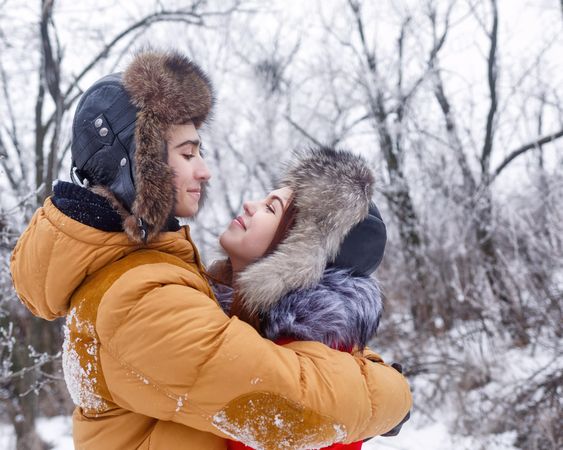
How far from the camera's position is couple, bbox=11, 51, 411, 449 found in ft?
3.99

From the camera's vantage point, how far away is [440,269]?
8273mm

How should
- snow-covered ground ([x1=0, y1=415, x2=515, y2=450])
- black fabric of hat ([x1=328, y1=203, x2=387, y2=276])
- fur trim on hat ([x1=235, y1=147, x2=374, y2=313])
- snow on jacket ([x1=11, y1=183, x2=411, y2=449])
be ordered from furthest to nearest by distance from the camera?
snow-covered ground ([x1=0, y1=415, x2=515, y2=450]), black fabric of hat ([x1=328, y1=203, x2=387, y2=276]), fur trim on hat ([x1=235, y1=147, x2=374, y2=313]), snow on jacket ([x1=11, y1=183, x2=411, y2=449])

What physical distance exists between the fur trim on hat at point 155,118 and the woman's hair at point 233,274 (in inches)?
15.4

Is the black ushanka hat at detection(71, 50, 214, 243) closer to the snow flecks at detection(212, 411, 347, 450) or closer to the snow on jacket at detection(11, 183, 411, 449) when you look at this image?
the snow on jacket at detection(11, 183, 411, 449)

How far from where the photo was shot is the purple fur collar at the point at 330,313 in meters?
1.48

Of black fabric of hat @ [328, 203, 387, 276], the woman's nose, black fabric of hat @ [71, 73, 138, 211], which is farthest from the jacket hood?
Result: black fabric of hat @ [328, 203, 387, 276]

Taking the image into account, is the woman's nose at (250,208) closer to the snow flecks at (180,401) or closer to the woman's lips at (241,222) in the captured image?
the woman's lips at (241,222)

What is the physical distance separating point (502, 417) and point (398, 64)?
768 centimetres

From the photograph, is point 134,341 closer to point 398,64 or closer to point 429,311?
point 429,311

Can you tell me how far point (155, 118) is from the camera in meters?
1.49

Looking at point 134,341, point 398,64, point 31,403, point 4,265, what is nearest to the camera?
point 134,341

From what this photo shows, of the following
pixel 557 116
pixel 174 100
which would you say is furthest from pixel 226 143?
pixel 174 100

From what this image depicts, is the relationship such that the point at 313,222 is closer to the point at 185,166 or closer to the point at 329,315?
the point at 329,315

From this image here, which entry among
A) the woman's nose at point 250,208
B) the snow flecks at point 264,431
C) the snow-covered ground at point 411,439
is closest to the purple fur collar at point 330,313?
the snow flecks at point 264,431
